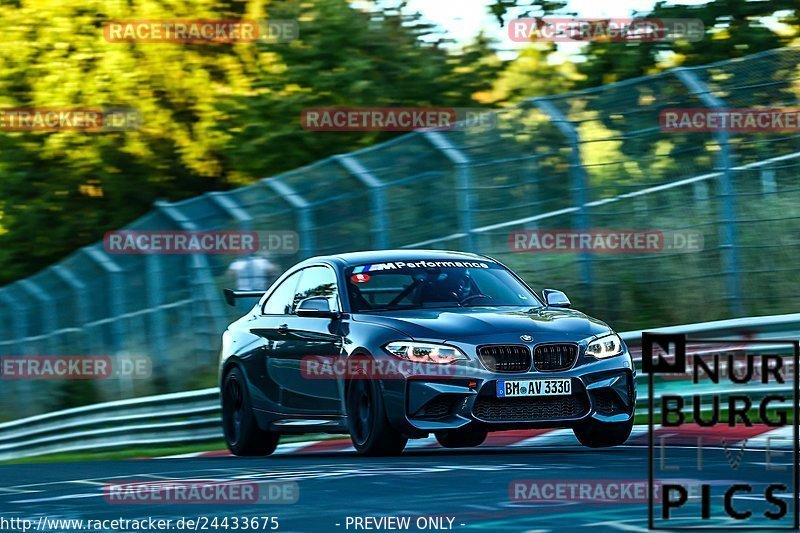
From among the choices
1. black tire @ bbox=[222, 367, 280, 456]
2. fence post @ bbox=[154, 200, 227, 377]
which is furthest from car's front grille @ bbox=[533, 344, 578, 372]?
fence post @ bbox=[154, 200, 227, 377]

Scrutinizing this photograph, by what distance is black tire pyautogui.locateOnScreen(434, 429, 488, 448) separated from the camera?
1052 cm

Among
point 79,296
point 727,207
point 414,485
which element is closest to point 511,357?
point 414,485

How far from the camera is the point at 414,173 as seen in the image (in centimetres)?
1677

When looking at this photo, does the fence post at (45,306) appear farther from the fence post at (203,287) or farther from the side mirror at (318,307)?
the side mirror at (318,307)

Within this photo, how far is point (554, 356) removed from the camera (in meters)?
10.6

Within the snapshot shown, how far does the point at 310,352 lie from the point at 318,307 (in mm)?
556

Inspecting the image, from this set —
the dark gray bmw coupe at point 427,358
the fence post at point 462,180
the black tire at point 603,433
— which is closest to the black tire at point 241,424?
the dark gray bmw coupe at point 427,358

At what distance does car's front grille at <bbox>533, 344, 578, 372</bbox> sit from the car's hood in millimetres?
71

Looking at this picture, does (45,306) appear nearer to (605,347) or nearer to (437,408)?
(437,408)

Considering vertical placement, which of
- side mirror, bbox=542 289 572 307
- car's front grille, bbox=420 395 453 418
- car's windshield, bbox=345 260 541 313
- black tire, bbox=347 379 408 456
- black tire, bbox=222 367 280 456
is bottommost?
black tire, bbox=222 367 280 456

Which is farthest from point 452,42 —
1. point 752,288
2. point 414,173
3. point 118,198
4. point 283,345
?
point 283,345

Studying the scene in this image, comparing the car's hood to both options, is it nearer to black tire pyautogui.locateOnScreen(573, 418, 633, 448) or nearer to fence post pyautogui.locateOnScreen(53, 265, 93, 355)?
black tire pyautogui.locateOnScreen(573, 418, 633, 448)

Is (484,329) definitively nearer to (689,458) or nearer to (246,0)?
(689,458)

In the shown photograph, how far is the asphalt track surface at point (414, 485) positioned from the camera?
7609mm
